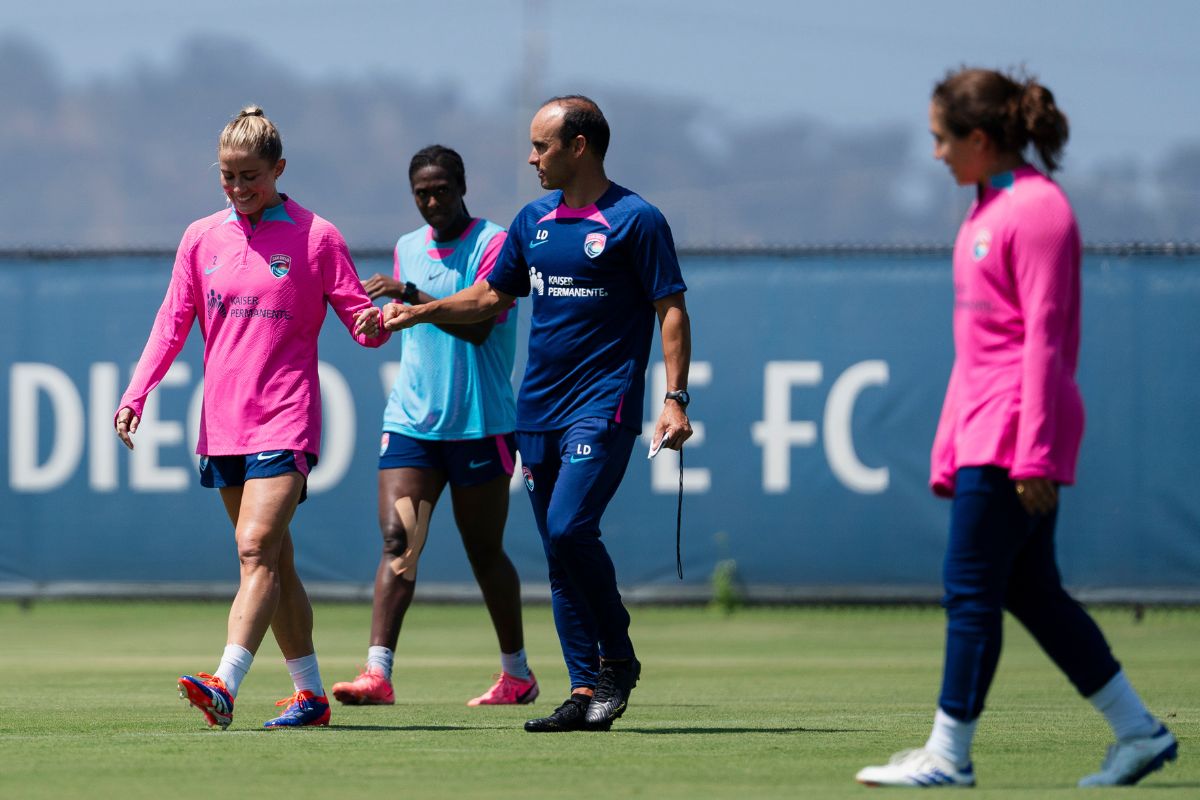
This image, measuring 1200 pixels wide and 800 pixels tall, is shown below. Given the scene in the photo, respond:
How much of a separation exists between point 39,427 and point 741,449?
4951 mm

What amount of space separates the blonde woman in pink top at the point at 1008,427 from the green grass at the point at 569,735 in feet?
0.67

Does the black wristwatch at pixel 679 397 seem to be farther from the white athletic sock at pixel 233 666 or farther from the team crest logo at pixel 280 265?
the white athletic sock at pixel 233 666

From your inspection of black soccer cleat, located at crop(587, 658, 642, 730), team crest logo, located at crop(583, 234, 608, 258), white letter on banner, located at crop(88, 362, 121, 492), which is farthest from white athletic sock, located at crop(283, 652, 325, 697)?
white letter on banner, located at crop(88, 362, 121, 492)

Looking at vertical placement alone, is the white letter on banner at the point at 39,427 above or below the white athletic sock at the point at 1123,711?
below

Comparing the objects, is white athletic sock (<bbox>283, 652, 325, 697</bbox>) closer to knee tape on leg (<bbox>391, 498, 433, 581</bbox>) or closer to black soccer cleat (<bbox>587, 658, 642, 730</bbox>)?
black soccer cleat (<bbox>587, 658, 642, 730</bbox>)

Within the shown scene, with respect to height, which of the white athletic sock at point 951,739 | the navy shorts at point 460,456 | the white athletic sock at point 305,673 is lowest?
the white athletic sock at point 305,673

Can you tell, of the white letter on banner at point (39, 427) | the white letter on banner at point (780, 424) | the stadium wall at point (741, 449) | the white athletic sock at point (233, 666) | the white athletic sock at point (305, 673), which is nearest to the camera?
the white athletic sock at point (233, 666)

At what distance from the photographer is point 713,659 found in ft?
36.8

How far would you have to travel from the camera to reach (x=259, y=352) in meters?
7.06

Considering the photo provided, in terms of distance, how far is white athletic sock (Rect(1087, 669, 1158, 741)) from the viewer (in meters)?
5.63

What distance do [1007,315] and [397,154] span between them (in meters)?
113

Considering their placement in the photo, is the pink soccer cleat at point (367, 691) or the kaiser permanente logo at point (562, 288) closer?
the kaiser permanente logo at point (562, 288)

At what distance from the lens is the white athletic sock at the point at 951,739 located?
18.0 feet

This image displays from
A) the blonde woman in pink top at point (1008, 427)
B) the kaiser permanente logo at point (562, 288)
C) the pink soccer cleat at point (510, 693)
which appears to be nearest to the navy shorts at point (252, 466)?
the kaiser permanente logo at point (562, 288)
